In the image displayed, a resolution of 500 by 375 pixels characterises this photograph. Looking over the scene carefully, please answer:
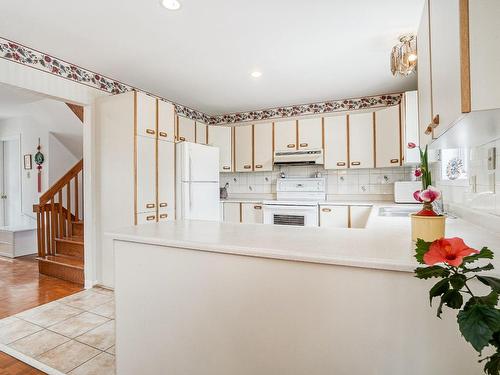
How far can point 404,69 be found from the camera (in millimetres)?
2072

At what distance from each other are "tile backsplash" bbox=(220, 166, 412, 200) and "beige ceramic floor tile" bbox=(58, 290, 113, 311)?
264 centimetres

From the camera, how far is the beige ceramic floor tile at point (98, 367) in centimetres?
169

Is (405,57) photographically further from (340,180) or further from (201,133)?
(201,133)

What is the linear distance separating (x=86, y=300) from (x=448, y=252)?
10.2ft

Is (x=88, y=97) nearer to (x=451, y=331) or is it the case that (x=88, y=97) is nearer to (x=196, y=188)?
(x=196, y=188)

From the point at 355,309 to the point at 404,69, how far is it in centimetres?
189

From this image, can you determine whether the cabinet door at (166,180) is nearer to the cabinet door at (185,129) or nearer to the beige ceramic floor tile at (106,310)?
the cabinet door at (185,129)

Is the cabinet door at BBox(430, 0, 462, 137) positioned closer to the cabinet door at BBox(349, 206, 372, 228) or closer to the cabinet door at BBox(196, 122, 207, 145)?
the cabinet door at BBox(349, 206, 372, 228)

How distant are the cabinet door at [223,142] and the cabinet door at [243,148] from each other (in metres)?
0.10

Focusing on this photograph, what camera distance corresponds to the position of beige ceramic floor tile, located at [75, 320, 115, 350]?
1.98m

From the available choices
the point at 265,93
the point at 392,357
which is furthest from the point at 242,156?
the point at 392,357

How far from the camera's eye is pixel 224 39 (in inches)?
94.4

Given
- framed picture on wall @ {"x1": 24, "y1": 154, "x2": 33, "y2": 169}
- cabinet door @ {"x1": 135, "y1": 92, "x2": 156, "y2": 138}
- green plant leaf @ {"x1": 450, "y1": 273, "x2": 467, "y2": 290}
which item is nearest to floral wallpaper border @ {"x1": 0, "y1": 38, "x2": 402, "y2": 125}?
cabinet door @ {"x1": 135, "y1": 92, "x2": 156, "y2": 138}

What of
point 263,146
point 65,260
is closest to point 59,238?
point 65,260
